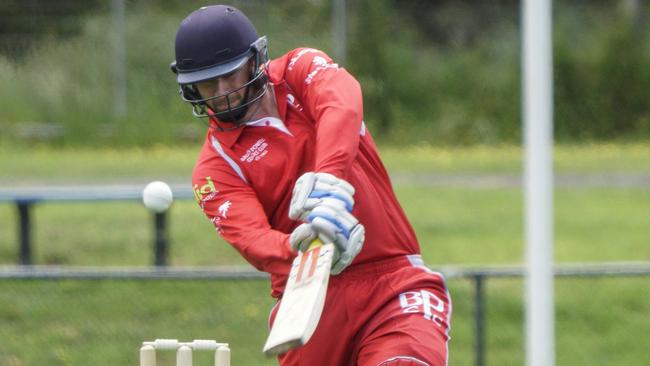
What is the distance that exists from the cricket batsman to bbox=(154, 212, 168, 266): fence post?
456 cm

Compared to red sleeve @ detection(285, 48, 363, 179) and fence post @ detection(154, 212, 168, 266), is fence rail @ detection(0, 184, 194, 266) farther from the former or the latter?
red sleeve @ detection(285, 48, 363, 179)

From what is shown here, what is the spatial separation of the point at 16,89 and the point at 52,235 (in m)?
3.77

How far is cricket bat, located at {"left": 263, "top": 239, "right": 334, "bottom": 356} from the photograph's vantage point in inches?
133

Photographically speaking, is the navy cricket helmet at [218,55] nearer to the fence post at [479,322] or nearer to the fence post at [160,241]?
the fence post at [479,322]

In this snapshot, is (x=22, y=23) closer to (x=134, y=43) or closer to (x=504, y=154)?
(x=134, y=43)

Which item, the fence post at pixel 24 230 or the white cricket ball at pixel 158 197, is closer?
the white cricket ball at pixel 158 197

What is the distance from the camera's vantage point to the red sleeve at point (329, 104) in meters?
3.90

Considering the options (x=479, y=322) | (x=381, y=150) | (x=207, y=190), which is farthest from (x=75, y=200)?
(x=207, y=190)

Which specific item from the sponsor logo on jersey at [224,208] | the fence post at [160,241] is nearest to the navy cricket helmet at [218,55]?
the sponsor logo on jersey at [224,208]

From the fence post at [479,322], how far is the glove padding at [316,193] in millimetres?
3003

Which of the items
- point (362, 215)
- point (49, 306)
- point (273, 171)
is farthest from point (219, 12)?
point (49, 306)

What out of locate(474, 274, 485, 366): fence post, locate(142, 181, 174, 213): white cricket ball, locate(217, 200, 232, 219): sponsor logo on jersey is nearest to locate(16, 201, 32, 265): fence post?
locate(474, 274, 485, 366): fence post

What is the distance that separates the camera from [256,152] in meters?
4.16

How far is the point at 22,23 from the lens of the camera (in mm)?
14375
